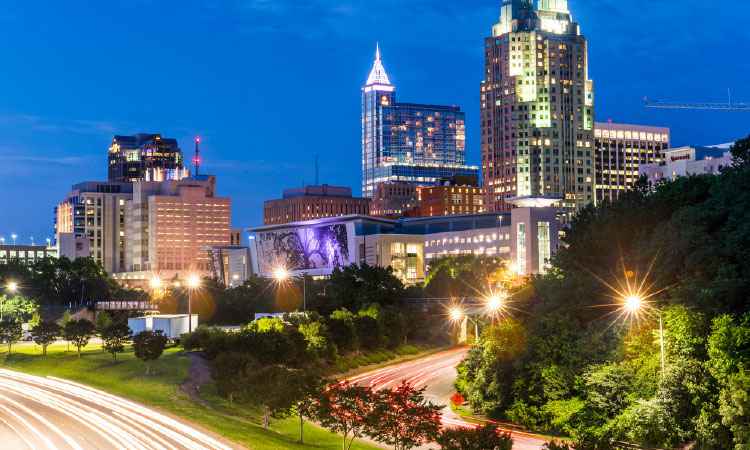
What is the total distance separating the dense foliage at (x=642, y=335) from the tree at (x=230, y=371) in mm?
20846

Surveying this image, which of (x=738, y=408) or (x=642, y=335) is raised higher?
(x=642, y=335)

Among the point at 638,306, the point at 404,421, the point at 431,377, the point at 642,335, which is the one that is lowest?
the point at 431,377

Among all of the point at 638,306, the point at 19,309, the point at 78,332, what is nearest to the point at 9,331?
the point at 78,332

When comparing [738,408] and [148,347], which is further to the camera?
[148,347]

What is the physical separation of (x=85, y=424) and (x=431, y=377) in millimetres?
50032

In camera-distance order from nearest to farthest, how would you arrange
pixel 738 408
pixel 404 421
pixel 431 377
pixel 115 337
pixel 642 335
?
1. pixel 738 408
2. pixel 404 421
3. pixel 642 335
4. pixel 115 337
5. pixel 431 377

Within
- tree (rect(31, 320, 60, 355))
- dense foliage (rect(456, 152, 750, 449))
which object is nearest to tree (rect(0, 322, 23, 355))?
tree (rect(31, 320, 60, 355))

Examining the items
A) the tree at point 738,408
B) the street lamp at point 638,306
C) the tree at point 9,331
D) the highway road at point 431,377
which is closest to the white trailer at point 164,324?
the tree at point 9,331

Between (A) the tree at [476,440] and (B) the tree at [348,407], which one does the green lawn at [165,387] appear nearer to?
(B) the tree at [348,407]

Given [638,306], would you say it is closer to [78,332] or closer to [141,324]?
[78,332]

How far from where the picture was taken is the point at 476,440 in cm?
4419

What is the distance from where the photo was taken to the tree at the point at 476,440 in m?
44.1

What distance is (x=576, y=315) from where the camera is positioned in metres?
76.0

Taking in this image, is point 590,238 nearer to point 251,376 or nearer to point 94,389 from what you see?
point 251,376
